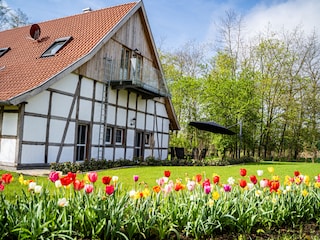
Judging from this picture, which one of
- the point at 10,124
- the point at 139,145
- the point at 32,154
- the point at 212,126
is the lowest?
the point at 32,154

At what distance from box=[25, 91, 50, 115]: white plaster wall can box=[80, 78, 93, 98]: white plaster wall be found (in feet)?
5.31

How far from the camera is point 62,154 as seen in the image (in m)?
11.1

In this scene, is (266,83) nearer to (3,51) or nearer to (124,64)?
(124,64)

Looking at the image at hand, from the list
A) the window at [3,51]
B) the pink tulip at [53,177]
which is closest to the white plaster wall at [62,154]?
the window at [3,51]

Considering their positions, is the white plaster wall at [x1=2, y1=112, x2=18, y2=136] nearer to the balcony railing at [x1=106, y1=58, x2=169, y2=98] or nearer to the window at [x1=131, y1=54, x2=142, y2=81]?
the balcony railing at [x1=106, y1=58, x2=169, y2=98]

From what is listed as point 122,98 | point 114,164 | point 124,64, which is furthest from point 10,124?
point 124,64

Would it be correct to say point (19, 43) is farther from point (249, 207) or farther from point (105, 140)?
point (249, 207)

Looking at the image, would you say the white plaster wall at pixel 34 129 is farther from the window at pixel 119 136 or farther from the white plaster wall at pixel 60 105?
the window at pixel 119 136

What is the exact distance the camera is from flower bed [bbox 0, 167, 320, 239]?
271 cm

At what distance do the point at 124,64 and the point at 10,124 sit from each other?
5816 mm

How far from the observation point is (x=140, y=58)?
1566 centimetres

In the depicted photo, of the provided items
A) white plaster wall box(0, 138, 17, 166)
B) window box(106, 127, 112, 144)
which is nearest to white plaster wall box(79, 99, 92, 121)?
window box(106, 127, 112, 144)

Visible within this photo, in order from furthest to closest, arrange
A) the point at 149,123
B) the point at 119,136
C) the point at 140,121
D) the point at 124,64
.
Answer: the point at 149,123
the point at 140,121
the point at 119,136
the point at 124,64

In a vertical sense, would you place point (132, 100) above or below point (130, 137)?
above
